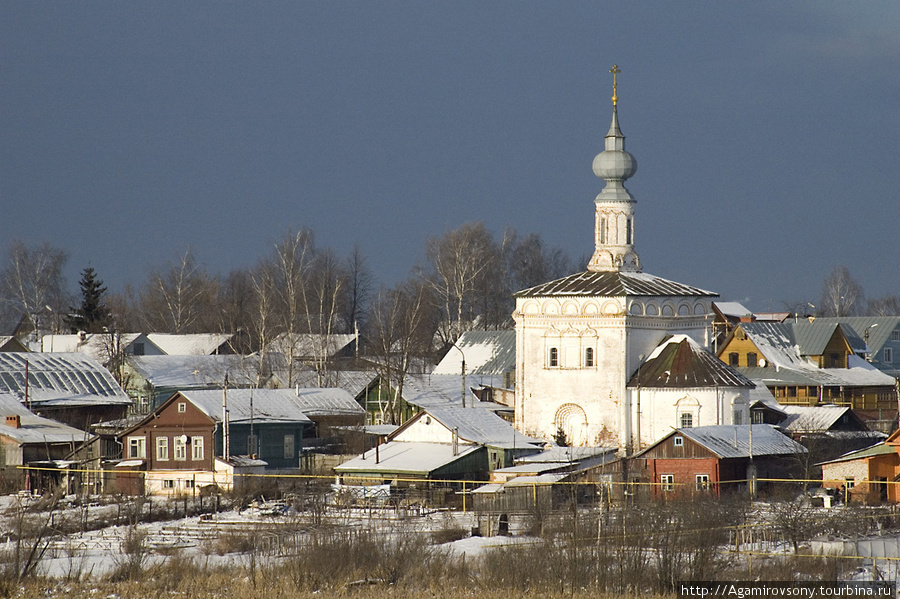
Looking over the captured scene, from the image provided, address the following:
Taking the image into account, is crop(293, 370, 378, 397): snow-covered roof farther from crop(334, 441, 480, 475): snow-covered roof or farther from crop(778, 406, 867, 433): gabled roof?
crop(778, 406, 867, 433): gabled roof

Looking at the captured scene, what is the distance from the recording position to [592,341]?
124ft

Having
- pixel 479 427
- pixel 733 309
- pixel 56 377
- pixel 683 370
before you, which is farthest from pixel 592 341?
pixel 733 309

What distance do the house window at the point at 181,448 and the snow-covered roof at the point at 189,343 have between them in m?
25.1

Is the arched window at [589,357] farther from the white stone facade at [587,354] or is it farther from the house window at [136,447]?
the house window at [136,447]

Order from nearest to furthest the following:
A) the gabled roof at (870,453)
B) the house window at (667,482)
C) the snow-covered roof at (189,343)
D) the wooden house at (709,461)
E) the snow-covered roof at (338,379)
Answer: the gabled roof at (870,453) < the house window at (667,482) < the wooden house at (709,461) < the snow-covered roof at (338,379) < the snow-covered roof at (189,343)

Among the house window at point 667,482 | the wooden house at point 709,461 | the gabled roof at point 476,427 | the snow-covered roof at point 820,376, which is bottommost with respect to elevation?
the house window at point 667,482

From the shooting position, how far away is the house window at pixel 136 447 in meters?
35.8

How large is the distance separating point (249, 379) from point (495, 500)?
63.4 feet

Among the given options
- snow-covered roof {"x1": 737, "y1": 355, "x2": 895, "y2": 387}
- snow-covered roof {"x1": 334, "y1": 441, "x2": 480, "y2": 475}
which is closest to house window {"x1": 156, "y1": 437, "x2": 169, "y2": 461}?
snow-covered roof {"x1": 334, "y1": 441, "x2": 480, "y2": 475}

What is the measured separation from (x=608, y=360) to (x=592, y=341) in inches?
25.1

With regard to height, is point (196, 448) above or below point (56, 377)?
below

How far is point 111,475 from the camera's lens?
1371 inches

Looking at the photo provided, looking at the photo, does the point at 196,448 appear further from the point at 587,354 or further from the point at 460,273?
the point at 460,273

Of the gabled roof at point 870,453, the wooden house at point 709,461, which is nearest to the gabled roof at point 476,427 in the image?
the wooden house at point 709,461
